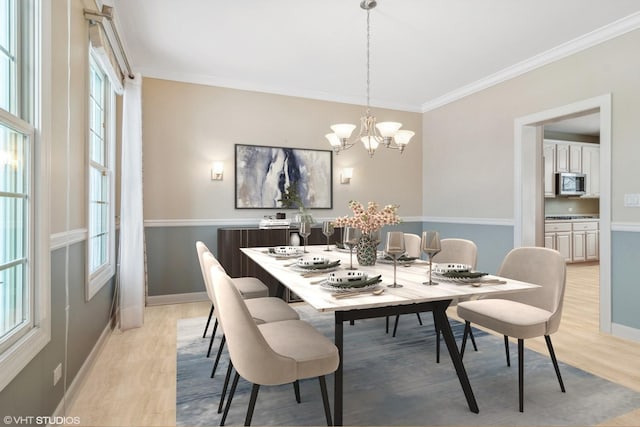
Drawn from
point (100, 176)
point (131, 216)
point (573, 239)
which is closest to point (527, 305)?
point (131, 216)

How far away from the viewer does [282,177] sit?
4570mm

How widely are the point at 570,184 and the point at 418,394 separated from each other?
256 inches

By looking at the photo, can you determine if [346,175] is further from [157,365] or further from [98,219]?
[157,365]

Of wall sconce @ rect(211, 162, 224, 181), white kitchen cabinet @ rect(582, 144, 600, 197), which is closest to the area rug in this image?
wall sconce @ rect(211, 162, 224, 181)

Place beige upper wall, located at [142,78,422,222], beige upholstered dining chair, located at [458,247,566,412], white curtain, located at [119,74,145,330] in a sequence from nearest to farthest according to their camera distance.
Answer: beige upholstered dining chair, located at [458,247,566,412] → white curtain, located at [119,74,145,330] → beige upper wall, located at [142,78,422,222]

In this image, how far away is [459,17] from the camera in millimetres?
2945

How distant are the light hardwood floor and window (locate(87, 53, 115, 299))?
1.83ft

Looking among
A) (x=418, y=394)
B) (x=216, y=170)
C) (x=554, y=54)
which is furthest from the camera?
(x=216, y=170)

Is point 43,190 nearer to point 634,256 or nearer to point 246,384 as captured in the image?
point 246,384

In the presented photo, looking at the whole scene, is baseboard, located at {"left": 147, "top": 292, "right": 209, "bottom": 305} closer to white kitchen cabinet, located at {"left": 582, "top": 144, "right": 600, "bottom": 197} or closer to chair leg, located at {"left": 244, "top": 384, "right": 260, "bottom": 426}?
chair leg, located at {"left": 244, "top": 384, "right": 260, "bottom": 426}

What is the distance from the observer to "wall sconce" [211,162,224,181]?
4262mm

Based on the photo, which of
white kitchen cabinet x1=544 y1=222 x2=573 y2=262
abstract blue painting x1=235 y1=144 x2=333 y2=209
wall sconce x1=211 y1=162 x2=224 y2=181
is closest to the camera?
wall sconce x1=211 y1=162 x2=224 y2=181

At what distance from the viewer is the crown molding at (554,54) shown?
3.02 m

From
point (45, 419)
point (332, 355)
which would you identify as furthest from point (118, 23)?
point (332, 355)
